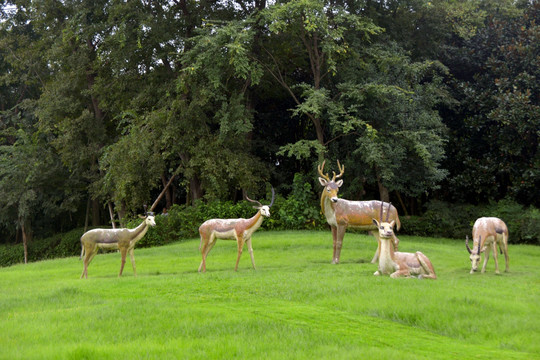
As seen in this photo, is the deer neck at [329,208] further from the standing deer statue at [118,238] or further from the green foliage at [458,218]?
the green foliage at [458,218]

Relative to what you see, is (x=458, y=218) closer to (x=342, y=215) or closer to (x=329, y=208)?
(x=342, y=215)

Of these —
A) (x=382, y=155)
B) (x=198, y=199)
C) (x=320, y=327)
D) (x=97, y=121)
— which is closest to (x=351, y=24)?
(x=382, y=155)

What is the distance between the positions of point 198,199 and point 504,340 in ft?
67.6

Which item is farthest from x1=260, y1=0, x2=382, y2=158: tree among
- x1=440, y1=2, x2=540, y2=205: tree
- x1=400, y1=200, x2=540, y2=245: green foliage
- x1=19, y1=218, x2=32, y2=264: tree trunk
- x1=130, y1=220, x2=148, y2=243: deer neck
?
x1=19, y1=218, x2=32, y2=264: tree trunk

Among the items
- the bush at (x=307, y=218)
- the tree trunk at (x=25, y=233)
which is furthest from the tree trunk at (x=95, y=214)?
the bush at (x=307, y=218)

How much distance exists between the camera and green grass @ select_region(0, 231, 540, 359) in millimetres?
7957

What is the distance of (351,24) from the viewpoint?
86.8 feet

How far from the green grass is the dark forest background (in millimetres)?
11718

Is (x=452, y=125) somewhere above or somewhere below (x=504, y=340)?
above

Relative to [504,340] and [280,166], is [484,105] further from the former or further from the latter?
[504,340]

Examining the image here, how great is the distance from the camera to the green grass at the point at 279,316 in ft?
26.1

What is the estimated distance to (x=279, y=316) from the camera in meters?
9.81

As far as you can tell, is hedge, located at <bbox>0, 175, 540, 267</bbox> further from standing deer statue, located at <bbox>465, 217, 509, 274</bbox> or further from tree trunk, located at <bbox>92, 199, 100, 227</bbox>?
standing deer statue, located at <bbox>465, 217, 509, 274</bbox>

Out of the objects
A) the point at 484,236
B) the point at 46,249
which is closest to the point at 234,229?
the point at 484,236
